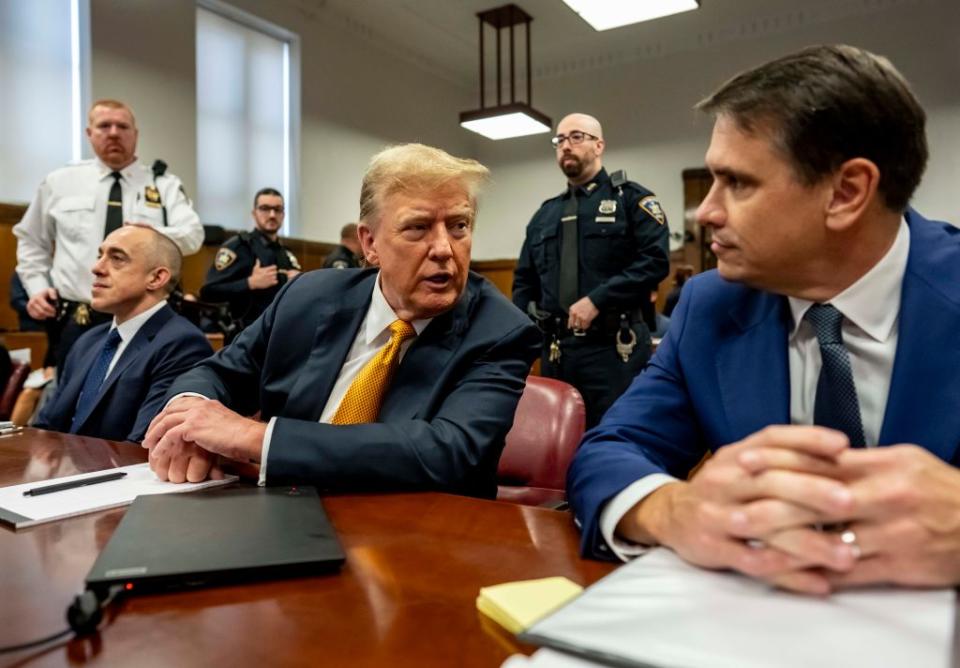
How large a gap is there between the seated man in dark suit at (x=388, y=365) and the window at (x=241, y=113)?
5.08 metres

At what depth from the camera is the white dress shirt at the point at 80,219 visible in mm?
3350

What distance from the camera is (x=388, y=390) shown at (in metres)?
1.34

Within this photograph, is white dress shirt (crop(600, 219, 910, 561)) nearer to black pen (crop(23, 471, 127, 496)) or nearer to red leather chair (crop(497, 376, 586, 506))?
red leather chair (crop(497, 376, 586, 506))

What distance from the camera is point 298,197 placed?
23.1 ft

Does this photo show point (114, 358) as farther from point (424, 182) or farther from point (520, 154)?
point (520, 154)

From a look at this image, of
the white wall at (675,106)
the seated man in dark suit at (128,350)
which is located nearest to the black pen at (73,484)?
the seated man in dark suit at (128,350)

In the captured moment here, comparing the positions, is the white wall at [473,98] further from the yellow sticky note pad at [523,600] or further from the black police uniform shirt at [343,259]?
the yellow sticky note pad at [523,600]

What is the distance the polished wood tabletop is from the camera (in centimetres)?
56

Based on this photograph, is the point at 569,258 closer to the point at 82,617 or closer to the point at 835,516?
the point at 835,516

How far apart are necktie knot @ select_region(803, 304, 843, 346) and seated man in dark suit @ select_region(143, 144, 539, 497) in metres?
0.52

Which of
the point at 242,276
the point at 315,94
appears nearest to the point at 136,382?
the point at 242,276

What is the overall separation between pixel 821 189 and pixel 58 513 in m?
1.10

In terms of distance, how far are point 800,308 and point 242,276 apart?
13.4ft

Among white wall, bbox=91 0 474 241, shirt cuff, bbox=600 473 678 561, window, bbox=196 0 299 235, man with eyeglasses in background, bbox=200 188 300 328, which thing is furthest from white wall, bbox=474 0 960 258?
shirt cuff, bbox=600 473 678 561
